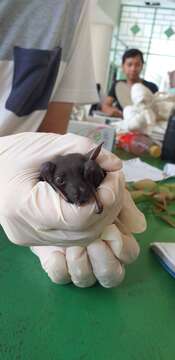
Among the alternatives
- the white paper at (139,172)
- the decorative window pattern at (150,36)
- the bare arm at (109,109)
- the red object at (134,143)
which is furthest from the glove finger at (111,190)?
the decorative window pattern at (150,36)

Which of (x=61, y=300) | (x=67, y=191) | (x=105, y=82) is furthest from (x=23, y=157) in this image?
(x=105, y=82)

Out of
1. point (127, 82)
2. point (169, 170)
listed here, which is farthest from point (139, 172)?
point (127, 82)

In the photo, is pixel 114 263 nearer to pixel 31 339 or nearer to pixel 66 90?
pixel 31 339

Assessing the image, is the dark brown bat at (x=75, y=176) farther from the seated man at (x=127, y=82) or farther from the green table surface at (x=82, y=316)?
the seated man at (x=127, y=82)

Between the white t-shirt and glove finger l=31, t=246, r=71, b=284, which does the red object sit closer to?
the white t-shirt

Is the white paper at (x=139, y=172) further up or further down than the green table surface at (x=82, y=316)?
further down

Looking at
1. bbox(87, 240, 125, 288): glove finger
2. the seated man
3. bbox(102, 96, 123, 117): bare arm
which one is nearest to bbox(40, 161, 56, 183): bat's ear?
bbox(87, 240, 125, 288): glove finger

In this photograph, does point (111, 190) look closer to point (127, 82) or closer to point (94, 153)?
point (94, 153)
